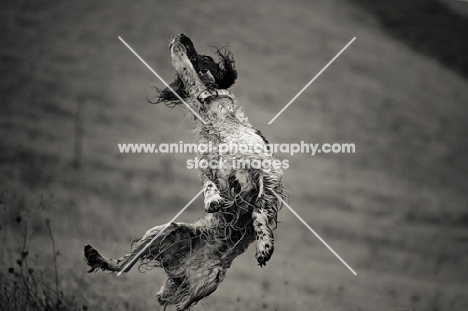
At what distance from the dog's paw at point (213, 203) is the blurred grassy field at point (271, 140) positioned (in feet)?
1.01

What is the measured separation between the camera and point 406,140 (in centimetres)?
204

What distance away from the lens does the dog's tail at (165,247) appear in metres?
1.60

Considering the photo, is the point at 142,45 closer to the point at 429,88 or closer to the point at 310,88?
the point at 310,88

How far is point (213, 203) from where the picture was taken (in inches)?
Result: 57.7

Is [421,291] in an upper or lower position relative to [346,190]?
lower

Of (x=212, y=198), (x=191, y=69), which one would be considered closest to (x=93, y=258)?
(x=212, y=198)

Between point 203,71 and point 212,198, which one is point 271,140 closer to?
point 203,71

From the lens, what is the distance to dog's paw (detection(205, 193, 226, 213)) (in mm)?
1465

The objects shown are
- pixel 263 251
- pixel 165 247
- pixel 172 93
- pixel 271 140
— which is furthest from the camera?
pixel 271 140

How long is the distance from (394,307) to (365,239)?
24cm

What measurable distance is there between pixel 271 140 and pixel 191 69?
1.27 feet

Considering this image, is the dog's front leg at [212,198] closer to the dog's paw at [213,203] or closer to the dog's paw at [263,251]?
the dog's paw at [213,203]

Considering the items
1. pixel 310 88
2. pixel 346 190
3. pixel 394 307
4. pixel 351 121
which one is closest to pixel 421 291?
pixel 394 307

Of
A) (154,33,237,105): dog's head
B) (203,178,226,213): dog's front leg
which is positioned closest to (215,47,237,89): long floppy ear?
(154,33,237,105): dog's head
